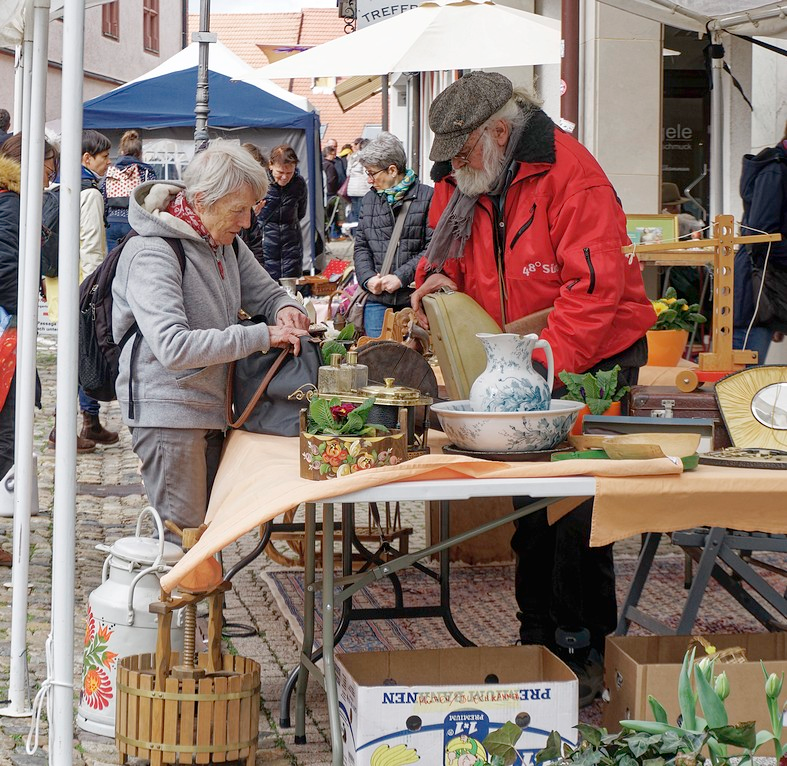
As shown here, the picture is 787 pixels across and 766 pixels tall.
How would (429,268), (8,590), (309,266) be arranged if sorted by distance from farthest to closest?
(309,266), (8,590), (429,268)

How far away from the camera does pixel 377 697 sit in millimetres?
2578

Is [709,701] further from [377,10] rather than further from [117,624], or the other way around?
[377,10]

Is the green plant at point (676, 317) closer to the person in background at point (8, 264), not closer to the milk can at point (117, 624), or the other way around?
the person in background at point (8, 264)

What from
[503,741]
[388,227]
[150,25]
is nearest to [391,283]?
[388,227]

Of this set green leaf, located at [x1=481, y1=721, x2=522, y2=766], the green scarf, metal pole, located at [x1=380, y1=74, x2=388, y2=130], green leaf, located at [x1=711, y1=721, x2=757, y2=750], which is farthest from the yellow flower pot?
metal pole, located at [x1=380, y1=74, x2=388, y2=130]

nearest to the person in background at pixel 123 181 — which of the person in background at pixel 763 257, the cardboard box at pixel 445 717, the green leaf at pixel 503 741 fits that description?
the person in background at pixel 763 257

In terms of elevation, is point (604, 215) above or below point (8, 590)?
above

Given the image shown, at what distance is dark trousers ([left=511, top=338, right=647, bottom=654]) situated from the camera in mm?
3445

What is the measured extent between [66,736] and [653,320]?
6.35ft

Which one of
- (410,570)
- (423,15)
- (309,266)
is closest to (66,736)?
(410,570)

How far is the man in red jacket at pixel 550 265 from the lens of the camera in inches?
131

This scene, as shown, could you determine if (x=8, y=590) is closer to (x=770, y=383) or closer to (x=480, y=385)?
(x=480, y=385)

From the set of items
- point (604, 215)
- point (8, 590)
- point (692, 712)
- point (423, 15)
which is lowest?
point (8, 590)

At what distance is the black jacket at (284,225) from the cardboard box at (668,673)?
25.6ft
